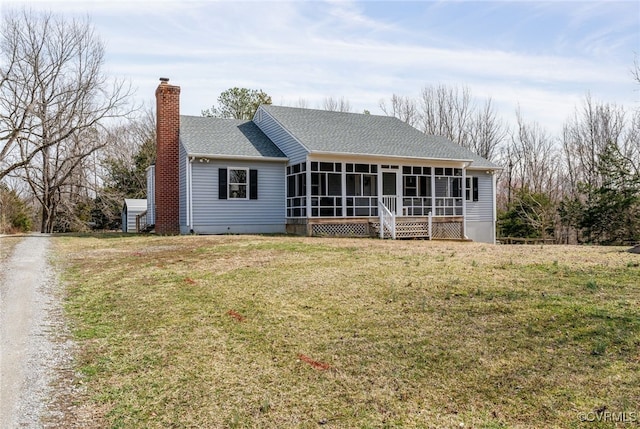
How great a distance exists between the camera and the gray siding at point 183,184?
19222 mm

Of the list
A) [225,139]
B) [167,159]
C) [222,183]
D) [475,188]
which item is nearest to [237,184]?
[222,183]

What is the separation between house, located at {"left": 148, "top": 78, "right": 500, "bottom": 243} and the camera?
18969mm

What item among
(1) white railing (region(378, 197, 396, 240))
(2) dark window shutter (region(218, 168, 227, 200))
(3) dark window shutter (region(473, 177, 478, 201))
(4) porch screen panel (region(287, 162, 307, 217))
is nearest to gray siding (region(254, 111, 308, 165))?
(4) porch screen panel (region(287, 162, 307, 217))

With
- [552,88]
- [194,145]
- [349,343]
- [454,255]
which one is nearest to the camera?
[349,343]

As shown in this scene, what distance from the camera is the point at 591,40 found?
1647 cm

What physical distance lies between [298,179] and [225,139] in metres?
3.55

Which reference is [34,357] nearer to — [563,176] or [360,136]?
[360,136]

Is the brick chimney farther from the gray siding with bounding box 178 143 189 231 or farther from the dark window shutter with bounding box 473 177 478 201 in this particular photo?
the dark window shutter with bounding box 473 177 478 201

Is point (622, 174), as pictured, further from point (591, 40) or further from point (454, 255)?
point (454, 255)

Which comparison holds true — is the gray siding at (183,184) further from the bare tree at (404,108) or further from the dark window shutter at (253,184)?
the bare tree at (404,108)

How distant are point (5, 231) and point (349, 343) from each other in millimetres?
27924

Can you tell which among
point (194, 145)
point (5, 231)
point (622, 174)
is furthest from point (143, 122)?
point (622, 174)

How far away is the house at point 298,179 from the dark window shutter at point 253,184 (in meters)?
0.04

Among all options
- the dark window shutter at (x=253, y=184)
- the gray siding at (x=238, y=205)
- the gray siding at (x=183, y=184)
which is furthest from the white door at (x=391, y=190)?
the gray siding at (x=183, y=184)
